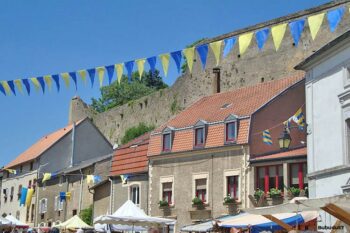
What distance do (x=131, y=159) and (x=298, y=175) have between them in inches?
458

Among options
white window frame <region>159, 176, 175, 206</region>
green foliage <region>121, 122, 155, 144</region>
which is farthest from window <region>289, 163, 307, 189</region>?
green foliage <region>121, 122, 155, 144</region>

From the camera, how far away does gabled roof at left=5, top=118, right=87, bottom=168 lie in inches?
2055

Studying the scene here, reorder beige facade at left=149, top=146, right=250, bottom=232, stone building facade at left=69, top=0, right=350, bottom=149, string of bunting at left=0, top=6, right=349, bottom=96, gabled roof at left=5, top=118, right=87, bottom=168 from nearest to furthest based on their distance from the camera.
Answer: string of bunting at left=0, top=6, right=349, bottom=96 < beige facade at left=149, top=146, right=250, bottom=232 < stone building facade at left=69, top=0, right=350, bottom=149 < gabled roof at left=5, top=118, right=87, bottom=168

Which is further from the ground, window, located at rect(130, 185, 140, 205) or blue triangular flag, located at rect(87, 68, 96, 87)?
blue triangular flag, located at rect(87, 68, 96, 87)

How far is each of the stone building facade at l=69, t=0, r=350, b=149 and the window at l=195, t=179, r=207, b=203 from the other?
11525 mm

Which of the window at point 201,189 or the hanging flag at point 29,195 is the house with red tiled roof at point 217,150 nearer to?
the window at point 201,189

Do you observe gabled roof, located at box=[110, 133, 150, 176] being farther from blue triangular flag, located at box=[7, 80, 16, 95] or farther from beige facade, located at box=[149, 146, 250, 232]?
blue triangular flag, located at box=[7, 80, 16, 95]

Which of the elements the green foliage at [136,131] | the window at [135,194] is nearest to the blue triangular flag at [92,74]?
the window at [135,194]

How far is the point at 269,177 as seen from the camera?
28375mm

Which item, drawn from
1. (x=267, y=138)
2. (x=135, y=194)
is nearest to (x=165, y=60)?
(x=267, y=138)

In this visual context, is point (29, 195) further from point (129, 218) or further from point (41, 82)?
point (129, 218)

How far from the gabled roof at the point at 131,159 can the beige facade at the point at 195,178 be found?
1105 millimetres

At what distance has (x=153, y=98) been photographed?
191ft

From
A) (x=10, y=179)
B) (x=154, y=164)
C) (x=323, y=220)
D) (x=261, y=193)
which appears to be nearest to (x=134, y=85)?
(x=10, y=179)
